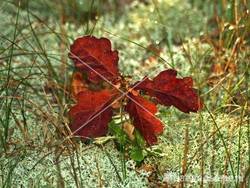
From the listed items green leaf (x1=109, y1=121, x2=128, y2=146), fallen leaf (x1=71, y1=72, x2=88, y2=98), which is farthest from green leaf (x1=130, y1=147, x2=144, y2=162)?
fallen leaf (x1=71, y1=72, x2=88, y2=98)

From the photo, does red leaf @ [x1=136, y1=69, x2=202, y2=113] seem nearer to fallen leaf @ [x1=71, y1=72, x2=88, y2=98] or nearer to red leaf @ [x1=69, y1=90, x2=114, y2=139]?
red leaf @ [x1=69, y1=90, x2=114, y2=139]

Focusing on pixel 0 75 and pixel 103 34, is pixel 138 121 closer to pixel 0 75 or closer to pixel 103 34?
pixel 0 75

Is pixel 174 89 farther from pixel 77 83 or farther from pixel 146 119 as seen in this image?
pixel 77 83

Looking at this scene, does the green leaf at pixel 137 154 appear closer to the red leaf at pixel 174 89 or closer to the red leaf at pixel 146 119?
the red leaf at pixel 146 119

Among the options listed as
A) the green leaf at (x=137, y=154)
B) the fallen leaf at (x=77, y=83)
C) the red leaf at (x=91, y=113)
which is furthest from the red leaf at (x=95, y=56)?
the fallen leaf at (x=77, y=83)

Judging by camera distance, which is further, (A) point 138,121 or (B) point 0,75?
(B) point 0,75

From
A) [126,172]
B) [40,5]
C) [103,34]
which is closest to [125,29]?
[103,34]
